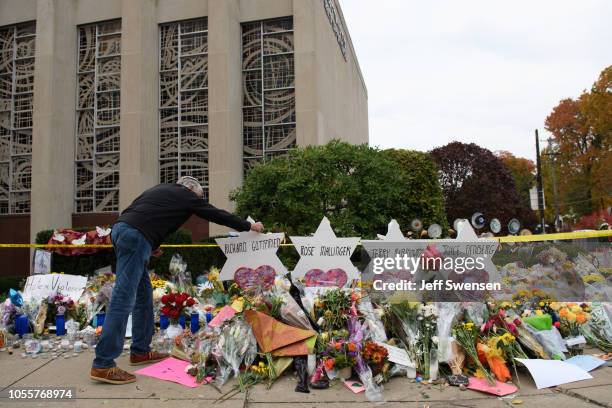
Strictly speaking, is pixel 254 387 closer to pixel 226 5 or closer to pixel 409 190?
pixel 409 190

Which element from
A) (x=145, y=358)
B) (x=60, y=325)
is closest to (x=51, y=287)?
(x=60, y=325)

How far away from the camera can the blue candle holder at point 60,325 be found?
5699mm

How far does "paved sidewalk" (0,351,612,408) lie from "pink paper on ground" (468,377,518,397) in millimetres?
49

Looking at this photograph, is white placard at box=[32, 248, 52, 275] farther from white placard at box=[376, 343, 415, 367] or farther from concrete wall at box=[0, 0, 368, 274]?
white placard at box=[376, 343, 415, 367]

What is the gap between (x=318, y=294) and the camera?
4.84 m

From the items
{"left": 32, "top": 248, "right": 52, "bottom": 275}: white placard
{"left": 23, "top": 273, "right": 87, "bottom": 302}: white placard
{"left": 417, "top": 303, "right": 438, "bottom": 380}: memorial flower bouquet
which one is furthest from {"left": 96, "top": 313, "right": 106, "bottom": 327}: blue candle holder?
Answer: {"left": 32, "top": 248, "right": 52, "bottom": 275}: white placard

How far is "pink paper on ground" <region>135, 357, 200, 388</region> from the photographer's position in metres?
3.88

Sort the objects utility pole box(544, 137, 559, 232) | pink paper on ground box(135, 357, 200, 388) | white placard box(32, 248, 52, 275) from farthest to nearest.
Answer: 1. utility pole box(544, 137, 559, 232)
2. white placard box(32, 248, 52, 275)
3. pink paper on ground box(135, 357, 200, 388)

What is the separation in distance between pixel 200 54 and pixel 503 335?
1832 centimetres

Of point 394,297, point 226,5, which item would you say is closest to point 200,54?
point 226,5

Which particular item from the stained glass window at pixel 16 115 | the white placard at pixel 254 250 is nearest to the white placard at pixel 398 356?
the white placard at pixel 254 250

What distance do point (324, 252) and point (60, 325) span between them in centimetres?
350

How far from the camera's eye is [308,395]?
3578 millimetres

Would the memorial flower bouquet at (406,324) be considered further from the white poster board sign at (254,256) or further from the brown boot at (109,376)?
the brown boot at (109,376)
